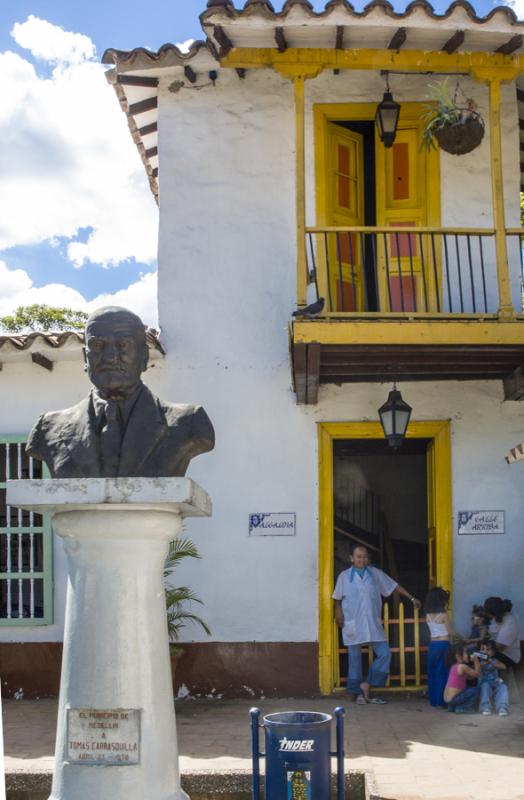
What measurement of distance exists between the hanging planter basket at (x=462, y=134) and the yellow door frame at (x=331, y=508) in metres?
2.69

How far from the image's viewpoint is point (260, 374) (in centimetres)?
1019

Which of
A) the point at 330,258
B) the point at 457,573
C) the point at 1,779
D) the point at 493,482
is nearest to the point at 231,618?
the point at 457,573

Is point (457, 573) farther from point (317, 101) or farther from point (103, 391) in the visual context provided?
point (103, 391)

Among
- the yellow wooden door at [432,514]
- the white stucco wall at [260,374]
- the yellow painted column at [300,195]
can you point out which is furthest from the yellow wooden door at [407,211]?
the yellow wooden door at [432,514]

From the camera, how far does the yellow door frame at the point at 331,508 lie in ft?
32.2

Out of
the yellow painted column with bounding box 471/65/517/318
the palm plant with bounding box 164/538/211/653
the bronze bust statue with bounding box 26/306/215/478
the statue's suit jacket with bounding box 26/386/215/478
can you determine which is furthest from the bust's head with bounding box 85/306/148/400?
the yellow painted column with bounding box 471/65/517/318

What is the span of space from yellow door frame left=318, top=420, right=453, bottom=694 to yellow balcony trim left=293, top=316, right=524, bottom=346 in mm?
1250

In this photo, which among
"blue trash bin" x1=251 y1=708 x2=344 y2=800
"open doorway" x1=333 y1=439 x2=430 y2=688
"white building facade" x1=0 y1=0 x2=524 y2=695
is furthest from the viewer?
"open doorway" x1=333 y1=439 x2=430 y2=688

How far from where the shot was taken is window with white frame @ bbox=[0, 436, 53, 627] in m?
9.94

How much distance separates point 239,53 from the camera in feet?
32.1

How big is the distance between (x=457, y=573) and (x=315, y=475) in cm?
165

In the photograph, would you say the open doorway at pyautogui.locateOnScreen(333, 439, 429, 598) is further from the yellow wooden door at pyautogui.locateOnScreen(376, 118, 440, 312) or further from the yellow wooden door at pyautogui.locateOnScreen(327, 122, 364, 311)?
the yellow wooden door at pyautogui.locateOnScreen(376, 118, 440, 312)

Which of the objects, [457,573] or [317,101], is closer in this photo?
[457,573]

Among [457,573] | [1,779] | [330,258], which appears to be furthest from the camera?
[330,258]
